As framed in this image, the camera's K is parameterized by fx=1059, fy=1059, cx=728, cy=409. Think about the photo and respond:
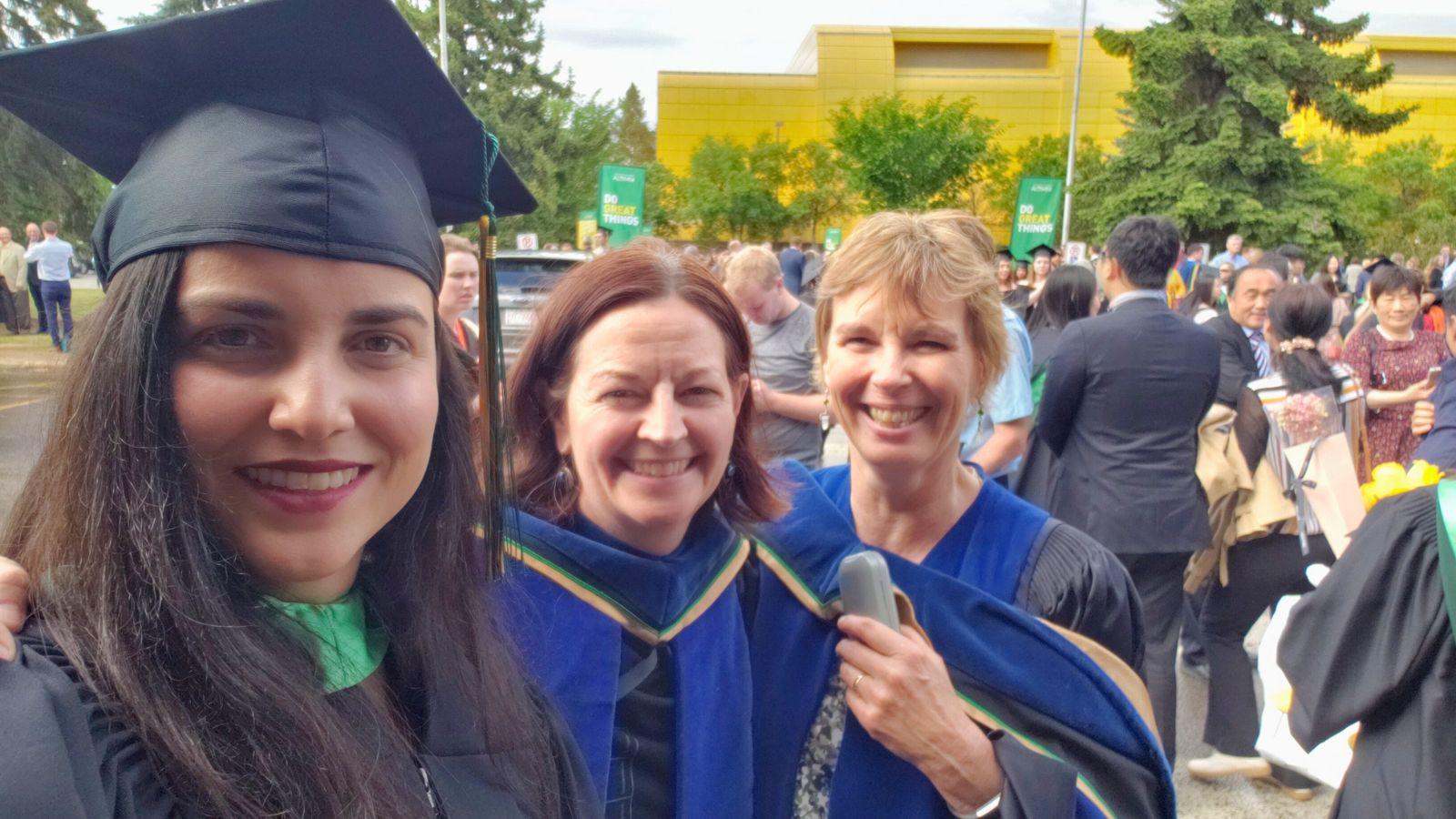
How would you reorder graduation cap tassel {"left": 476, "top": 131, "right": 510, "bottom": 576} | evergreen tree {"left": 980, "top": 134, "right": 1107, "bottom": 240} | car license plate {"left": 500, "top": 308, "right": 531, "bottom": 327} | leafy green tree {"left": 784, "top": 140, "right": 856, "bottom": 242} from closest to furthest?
graduation cap tassel {"left": 476, "top": 131, "right": 510, "bottom": 576}, car license plate {"left": 500, "top": 308, "right": 531, "bottom": 327}, leafy green tree {"left": 784, "top": 140, "right": 856, "bottom": 242}, evergreen tree {"left": 980, "top": 134, "right": 1107, "bottom": 240}

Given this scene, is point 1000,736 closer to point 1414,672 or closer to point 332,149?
point 1414,672

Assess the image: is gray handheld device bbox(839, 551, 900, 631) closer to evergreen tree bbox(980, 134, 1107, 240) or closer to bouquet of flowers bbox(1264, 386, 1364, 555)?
bouquet of flowers bbox(1264, 386, 1364, 555)

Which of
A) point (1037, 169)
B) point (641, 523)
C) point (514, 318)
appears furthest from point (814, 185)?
point (641, 523)

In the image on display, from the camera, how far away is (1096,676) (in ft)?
5.62

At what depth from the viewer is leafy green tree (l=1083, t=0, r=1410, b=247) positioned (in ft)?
90.1

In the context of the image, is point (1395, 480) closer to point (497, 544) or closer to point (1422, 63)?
point (497, 544)

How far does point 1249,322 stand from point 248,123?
5.86 metres

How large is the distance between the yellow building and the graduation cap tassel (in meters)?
57.7

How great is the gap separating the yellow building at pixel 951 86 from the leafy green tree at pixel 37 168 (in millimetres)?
54397

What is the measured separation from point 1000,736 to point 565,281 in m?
1.05

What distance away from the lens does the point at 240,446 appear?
39.9 inches

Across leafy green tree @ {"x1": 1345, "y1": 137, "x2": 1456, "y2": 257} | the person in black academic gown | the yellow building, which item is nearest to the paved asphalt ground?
the person in black academic gown

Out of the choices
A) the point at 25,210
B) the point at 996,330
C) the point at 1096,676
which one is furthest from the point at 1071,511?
the point at 25,210

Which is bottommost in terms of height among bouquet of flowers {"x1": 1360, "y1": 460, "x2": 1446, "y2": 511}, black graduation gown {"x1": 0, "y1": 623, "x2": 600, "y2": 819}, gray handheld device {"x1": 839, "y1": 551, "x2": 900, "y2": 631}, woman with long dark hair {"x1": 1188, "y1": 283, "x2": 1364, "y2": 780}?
woman with long dark hair {"x1": 1188, "y1": 283, "x2": 1364, "y2": 780}
